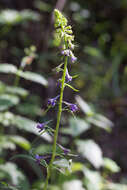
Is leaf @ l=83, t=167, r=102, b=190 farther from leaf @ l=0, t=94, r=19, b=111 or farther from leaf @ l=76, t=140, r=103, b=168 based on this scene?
leaf @ l=0, t=94, r=19, b=111

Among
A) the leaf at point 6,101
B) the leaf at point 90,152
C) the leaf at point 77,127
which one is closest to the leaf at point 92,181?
the leaf at point 90,152

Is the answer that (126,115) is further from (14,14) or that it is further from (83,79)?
(14,14)

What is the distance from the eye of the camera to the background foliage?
3.04 metres

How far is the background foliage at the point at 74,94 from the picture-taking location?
3.04 metres

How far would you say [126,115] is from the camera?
564cm

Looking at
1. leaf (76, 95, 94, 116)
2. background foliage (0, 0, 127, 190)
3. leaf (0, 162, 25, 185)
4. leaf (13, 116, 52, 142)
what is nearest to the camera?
leaf (0, 162, 25, 185)

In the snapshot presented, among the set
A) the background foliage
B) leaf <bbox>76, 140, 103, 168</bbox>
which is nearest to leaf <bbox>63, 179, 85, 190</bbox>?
the background foliage

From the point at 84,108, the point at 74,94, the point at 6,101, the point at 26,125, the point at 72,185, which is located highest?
the point at 74,94

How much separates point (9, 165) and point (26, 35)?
15.5 ft

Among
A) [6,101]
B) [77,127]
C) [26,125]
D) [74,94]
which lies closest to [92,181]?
[77,127]

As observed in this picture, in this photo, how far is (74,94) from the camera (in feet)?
18.1

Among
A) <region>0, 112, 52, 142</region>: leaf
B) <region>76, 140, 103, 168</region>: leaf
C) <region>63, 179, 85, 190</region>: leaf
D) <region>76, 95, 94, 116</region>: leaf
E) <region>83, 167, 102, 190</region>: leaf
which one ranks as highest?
<region>76, 95, 94, 116</region>: leaf

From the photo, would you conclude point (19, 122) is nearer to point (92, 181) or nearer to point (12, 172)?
point (12, 172)

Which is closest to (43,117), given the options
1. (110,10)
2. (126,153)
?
(126,153)
